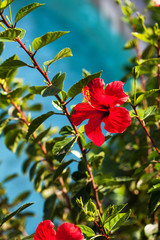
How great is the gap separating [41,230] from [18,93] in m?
0.48

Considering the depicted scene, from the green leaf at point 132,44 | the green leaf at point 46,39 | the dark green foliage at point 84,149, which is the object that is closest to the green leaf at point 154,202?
the dark green foliage at point 84,149

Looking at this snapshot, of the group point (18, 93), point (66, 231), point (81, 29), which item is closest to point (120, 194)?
point (18, 93)

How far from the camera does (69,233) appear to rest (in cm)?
55

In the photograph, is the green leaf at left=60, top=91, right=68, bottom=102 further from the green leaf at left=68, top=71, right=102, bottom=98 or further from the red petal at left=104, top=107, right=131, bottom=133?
the red petal at left=104, top=107, right=131, bottom=133

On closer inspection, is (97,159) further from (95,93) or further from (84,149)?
(95,93)

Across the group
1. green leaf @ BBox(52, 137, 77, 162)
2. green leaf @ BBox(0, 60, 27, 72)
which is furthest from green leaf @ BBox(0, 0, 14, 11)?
green leaf @ BBox(52, 137, 77, 162)

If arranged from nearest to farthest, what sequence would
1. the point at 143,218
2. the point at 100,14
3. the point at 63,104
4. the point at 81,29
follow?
the point at 63,104, the point at 143,218, the point at 81,29, the point at 100,14

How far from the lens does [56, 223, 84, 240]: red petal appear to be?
0.54 m

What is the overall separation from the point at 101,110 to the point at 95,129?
5 centimetres

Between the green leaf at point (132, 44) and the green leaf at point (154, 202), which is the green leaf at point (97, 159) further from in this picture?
the green leaf at point (132, 44)

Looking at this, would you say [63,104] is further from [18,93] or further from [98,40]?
[98,40]

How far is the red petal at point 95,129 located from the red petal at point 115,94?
4 cm

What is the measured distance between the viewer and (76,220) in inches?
36.0

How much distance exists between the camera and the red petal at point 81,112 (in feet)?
2.11
